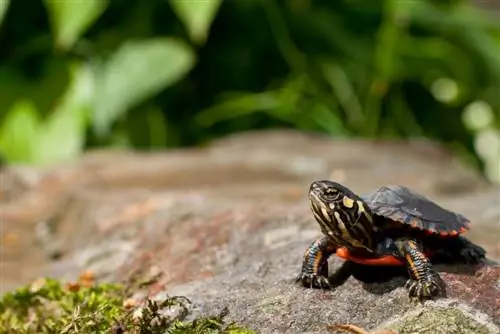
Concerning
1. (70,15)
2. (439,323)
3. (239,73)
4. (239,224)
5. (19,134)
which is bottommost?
(19,134)

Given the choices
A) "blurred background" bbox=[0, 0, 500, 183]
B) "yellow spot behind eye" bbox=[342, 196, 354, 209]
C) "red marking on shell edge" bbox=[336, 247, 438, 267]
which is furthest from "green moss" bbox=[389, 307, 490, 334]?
"blurred background" bbox=[0, 0, 500, 183]

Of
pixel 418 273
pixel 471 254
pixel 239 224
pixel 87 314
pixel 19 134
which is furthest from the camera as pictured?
pixel 19 134

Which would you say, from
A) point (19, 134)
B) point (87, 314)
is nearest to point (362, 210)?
point (87, 314)

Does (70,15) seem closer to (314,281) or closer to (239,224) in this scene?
(239,224)

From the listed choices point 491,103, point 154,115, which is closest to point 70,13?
point 154,115

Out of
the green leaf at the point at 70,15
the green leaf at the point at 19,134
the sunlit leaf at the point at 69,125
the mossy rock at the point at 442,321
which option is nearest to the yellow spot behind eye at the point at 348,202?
the mossy rock at the point at 442,321
